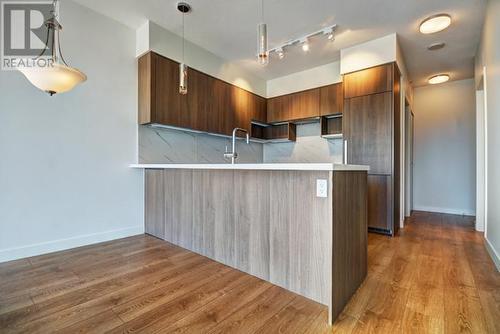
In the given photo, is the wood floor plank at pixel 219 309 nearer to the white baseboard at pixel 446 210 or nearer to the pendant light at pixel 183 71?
the pendant light at pixel 183 71

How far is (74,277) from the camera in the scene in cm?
197

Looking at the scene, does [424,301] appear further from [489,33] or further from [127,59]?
[127,59]

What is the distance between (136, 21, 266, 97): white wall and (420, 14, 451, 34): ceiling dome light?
2.73 meters

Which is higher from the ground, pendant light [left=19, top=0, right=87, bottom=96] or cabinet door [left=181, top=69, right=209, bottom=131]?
cabinet door [left=181, top=69, right=209, bottom=131]

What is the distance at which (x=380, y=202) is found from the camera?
335 cm

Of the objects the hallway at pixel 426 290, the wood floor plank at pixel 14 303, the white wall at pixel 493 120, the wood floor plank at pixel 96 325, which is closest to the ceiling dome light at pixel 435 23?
the white wall at pixel 493 120

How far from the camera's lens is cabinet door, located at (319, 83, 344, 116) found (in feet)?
13.1

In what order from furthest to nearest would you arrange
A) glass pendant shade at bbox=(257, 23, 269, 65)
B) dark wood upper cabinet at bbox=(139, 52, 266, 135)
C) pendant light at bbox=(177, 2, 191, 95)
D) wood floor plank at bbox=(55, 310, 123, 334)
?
dark wood upper cabinet at bbox=(139, 52, 266, 135)
pendant light at bbox=(177, 2, 191, 95)
glass pendant shade at bbox=(257, 23, 269, 65)
wood floor plank at bbox=(55, 310, 123, 334)

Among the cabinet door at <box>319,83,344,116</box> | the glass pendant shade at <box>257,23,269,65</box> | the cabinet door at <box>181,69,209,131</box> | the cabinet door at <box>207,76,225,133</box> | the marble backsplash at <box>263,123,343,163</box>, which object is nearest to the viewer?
the glass pendant shade at <box>257,23,269,65</box>

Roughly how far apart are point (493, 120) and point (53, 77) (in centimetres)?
379

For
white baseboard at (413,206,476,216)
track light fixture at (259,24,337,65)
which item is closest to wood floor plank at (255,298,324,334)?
track light fixture at (259,24,337,65)

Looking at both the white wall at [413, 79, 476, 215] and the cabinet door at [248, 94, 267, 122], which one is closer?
the cabinet door at [248, 94, 267, 122]

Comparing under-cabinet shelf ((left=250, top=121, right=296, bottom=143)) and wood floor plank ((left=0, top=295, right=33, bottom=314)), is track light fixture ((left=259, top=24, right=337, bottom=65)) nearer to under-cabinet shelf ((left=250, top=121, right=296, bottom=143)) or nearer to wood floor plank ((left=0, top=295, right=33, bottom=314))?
under-cabinet shelf ((left=250, top=121, right=296, bottom=143))

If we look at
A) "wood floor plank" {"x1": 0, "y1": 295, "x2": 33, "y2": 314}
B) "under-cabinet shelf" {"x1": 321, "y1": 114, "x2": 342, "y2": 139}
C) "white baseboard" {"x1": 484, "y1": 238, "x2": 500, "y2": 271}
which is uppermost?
"under-cabinet shelf" {"x1": 321, "y1": 114, "x2": 342, "y2": 139}
